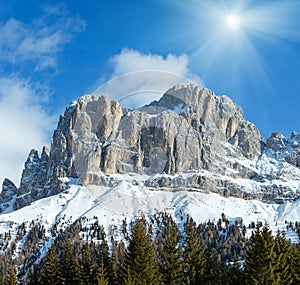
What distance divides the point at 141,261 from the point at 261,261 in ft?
45.2

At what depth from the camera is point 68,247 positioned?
68312mm

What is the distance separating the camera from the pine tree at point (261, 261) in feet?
164

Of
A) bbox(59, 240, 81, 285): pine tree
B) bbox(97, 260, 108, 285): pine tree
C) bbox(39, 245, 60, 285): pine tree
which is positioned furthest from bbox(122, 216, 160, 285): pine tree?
bbox(39, 245, 60, 285): pine tree

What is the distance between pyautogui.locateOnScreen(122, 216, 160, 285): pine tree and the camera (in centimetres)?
5434

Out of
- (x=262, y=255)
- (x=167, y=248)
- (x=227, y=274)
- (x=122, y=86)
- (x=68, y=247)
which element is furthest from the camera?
(x=68, y=247)

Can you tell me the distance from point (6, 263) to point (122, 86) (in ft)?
517

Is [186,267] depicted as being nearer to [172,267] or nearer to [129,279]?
[172,267]

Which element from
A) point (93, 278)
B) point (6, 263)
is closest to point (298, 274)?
point (93, 278)

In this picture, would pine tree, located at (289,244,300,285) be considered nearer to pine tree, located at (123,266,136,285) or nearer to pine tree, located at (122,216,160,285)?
pine tree, located at (122,216,160,285)

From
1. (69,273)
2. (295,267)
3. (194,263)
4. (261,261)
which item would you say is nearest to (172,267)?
(194,263)

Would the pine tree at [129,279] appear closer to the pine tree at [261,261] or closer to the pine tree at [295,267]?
the pine tree at [261,261]

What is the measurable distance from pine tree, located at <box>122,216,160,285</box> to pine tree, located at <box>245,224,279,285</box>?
1059 cm

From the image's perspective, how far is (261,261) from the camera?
50875 millimetres

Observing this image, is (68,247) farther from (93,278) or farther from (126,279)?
(126,279)
